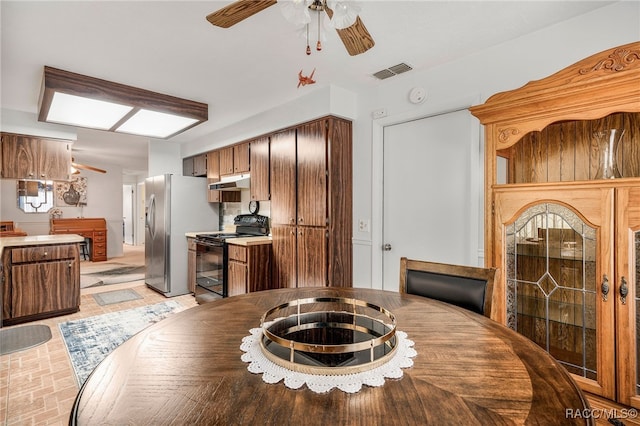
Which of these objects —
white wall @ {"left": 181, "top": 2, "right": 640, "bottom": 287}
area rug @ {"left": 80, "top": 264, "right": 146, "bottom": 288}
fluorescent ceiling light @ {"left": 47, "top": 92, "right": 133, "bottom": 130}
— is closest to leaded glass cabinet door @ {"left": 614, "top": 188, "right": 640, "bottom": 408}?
white wall @ {"left": 181, "top": 2, "right": 640, "bottom": 287}

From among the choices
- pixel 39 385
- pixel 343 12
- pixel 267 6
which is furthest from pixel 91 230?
pixel 343 12

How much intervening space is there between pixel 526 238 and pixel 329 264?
1.67 metres

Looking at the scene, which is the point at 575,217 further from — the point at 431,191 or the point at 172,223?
the point at 172,223

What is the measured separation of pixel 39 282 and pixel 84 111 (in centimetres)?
191

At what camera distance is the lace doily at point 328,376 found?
0.84 m

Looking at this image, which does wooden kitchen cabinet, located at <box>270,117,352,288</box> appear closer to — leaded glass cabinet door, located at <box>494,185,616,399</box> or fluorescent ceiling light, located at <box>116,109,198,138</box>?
fluorescent ceiling light, located at <box>116,109,198,138</box>

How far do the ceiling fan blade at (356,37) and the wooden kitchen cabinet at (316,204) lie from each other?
150cm

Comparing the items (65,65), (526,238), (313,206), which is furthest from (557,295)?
(65,65)

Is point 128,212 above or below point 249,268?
above

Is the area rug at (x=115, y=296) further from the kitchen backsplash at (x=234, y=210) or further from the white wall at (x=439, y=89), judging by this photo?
the white wall at (x=439, y=89)

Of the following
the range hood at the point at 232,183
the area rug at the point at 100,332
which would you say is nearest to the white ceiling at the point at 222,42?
the range hood at the point at 232,183

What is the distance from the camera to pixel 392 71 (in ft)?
9.23

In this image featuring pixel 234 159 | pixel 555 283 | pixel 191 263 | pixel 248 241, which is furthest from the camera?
pixel 191 263

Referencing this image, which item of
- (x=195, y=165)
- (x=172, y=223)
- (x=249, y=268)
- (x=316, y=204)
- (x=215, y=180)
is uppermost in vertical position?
(x=195, y=165)
